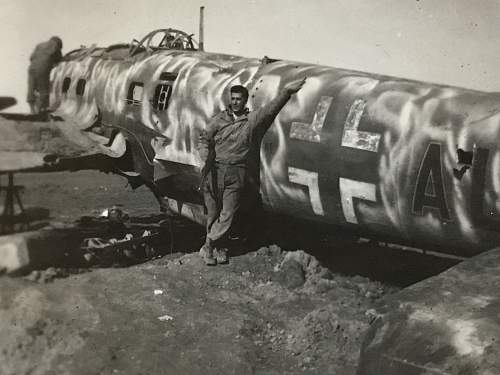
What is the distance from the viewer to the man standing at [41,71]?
13496mm

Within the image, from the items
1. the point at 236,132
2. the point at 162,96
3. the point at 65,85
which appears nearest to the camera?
the point at 236,132

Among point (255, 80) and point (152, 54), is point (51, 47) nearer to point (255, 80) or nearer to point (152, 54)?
point (152, 54)

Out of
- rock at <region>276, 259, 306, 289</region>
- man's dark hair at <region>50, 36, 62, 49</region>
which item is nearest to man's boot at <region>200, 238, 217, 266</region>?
rock at <region>276, 259, 306, 289</region>

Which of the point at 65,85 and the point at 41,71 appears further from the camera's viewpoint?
the point at 41,71

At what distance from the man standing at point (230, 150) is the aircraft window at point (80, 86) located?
4.93 metres

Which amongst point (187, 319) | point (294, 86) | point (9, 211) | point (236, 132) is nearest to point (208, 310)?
point (187, 319)

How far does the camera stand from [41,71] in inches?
551

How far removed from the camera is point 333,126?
7.15m

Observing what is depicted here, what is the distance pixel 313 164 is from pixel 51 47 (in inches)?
381

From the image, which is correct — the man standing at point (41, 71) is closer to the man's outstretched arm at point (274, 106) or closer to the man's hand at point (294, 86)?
the man's outstretched arm at point (274, 106)

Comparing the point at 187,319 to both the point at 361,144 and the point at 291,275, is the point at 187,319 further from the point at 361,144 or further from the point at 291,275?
the point at 361,144

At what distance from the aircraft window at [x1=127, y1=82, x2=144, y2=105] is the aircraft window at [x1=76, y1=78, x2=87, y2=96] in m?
2.18

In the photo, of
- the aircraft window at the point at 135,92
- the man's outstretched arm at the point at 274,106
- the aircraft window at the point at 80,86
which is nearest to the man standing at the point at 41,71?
the aircraft window at the point at 80,86

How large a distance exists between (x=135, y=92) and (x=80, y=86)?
8.23 feet
